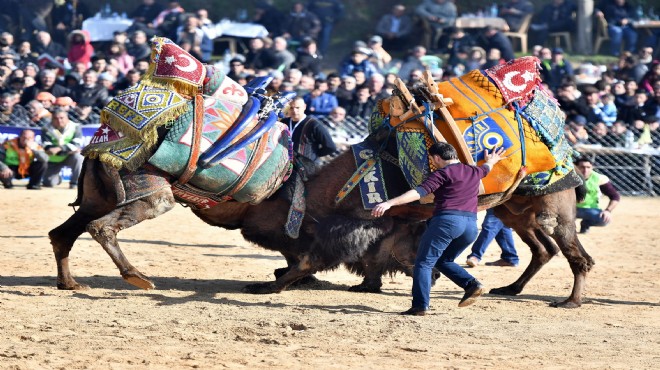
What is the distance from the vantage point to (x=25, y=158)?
1588 cm

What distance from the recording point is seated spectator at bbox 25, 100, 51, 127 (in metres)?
16.4

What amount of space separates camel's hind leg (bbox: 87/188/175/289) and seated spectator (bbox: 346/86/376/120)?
900cm

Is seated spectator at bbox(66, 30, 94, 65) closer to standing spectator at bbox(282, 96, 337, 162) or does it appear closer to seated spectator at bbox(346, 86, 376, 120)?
seated spectator at bbox(346, 86, 376, 120)

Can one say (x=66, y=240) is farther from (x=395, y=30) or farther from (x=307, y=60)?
(x=395, y=30)

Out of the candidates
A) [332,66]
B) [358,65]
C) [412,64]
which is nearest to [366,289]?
[358,65]

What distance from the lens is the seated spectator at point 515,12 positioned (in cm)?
2380

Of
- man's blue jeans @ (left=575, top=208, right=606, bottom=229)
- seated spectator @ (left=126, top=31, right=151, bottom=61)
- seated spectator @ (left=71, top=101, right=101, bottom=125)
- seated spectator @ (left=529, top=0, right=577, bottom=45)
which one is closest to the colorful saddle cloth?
man's blue jeans @ (left=575, top=208, right=606, bottom=229)

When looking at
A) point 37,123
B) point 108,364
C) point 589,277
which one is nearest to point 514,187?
point 589,277

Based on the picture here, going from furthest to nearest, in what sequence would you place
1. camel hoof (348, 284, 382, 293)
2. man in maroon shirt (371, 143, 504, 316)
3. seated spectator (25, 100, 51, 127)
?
seated spectator (25, 100, 51, 127) → camel hoof (348, 284, 382, 293) → man in maroon shirt (371, 143, 504, 316)

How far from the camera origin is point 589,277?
10.2 meters

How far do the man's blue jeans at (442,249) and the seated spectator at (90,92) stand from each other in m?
10.1

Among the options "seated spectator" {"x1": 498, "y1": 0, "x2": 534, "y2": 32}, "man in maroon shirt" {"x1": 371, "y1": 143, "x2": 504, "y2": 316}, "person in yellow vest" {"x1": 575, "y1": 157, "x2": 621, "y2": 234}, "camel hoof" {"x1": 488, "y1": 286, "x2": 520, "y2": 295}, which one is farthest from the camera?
"seated spectator" {"x1": 498, "y1": 0, "x2": 534, "y2": 32}

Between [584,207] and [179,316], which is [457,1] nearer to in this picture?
[584,207]

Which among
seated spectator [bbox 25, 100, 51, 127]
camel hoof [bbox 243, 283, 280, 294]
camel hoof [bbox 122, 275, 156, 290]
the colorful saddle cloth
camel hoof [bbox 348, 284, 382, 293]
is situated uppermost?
the colorful saddle cloth
